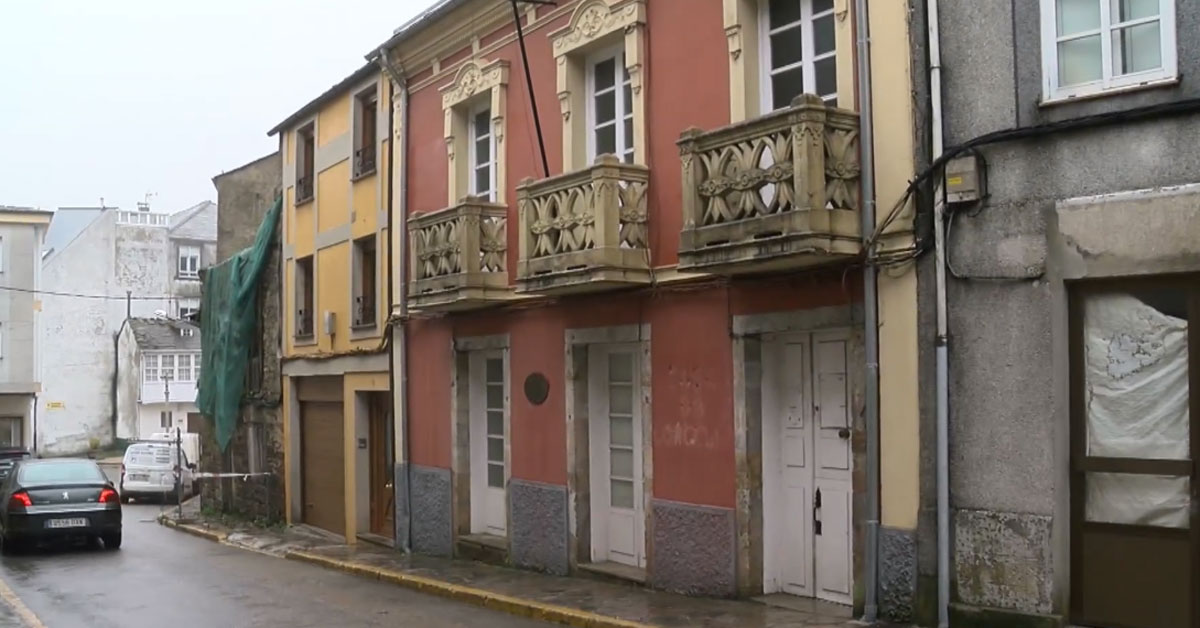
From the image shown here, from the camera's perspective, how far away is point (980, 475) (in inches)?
333

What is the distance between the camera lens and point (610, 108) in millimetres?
13070

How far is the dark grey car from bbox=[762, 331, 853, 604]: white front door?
38.8ft

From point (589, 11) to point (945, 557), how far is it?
23.3 ft

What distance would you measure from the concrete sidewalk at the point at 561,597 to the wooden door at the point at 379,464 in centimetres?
92

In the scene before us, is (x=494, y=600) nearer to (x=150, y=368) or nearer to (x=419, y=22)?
(x=419, y=22)

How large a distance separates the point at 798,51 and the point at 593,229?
2.62 meters

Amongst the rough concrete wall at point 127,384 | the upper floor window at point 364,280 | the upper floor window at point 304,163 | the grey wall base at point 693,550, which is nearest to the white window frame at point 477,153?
the upper floor window at point 364,280

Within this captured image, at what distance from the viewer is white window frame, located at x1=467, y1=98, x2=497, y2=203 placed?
49.3 ft

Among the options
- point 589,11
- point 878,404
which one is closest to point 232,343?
point 589,11

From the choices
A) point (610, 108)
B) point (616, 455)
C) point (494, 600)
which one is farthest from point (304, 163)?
point (494, 600)

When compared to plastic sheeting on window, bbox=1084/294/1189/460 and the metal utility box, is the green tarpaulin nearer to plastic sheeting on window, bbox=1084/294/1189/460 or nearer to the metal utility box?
the metal utility box

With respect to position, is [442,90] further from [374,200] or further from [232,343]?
[232,343]

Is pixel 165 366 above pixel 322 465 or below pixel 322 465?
above

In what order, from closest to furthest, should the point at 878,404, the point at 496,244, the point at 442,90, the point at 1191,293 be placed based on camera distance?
→ the point at 1191,293, the point at 878,404, the point at 496,244, the point at 442,90
